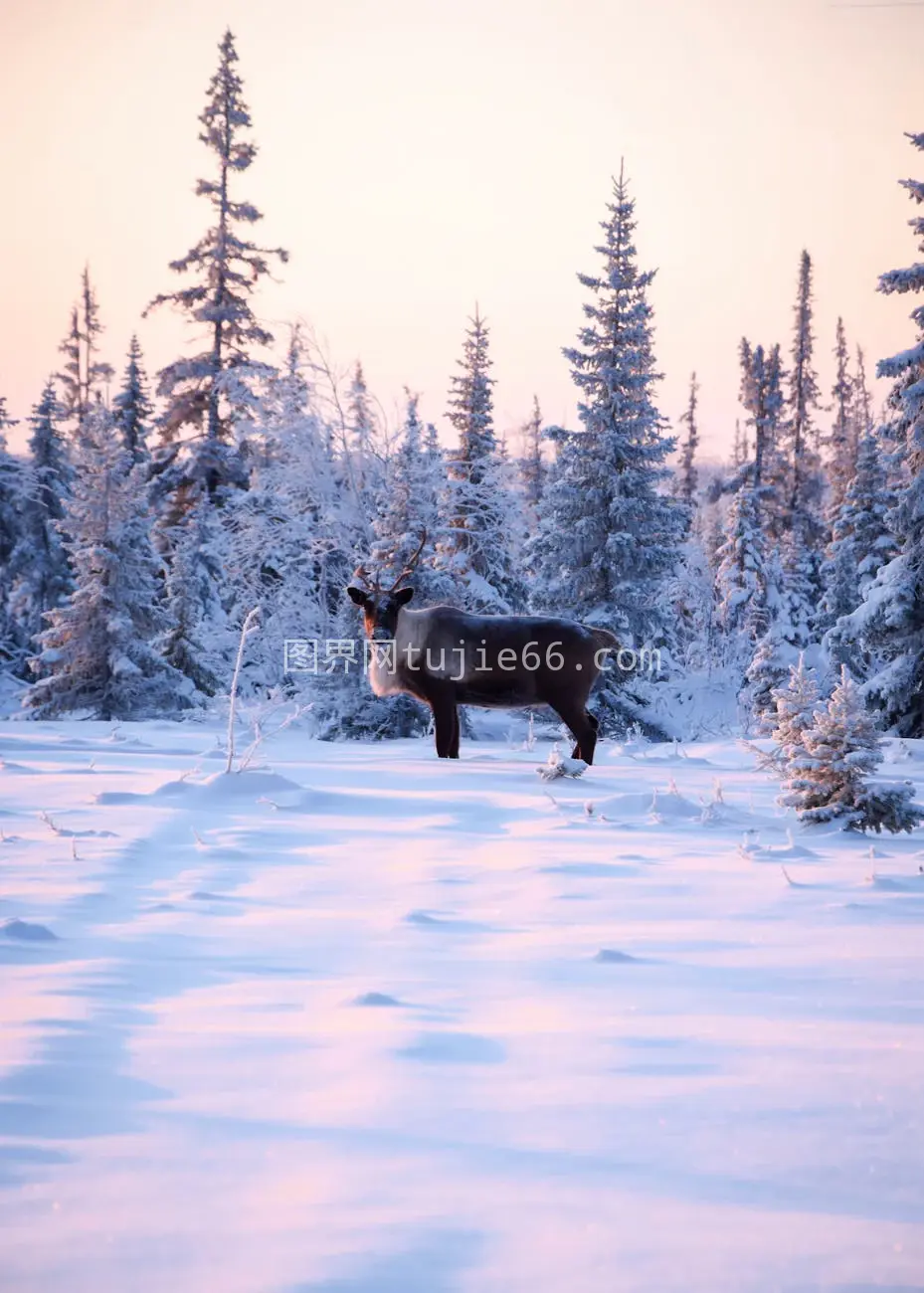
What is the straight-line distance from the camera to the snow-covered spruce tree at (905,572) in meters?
17.0

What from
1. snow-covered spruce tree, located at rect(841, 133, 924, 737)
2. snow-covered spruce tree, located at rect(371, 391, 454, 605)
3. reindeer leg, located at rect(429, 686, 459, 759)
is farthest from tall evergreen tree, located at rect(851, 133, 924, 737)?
reindeer leg, located at rect(429, 686, 459, 759)

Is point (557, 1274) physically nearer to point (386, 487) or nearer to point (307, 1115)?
point (307, 1115)

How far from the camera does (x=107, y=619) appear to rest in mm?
20359

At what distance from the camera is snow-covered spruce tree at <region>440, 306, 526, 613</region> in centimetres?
2186

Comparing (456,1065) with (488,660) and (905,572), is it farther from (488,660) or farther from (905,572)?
(905,572)

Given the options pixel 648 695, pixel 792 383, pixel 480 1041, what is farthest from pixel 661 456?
pixel 792 383

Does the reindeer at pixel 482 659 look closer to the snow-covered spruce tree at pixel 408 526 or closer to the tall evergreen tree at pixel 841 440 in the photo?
the snow-covered spruce tree at pixel 408 526

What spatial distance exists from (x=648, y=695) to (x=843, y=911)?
1928 centimetres

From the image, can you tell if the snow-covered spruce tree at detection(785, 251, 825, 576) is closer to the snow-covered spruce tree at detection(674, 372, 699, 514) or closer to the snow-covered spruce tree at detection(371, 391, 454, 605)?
the snow-covered spruce tree at detection(674, 372, 699, 514)

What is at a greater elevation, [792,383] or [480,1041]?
[792,383]

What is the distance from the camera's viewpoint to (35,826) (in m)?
5.78

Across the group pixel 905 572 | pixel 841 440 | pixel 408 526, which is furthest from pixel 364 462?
pixel 841 440

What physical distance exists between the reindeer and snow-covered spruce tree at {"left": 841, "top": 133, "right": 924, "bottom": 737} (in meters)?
9.23

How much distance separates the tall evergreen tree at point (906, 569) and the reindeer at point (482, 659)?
926 cm
